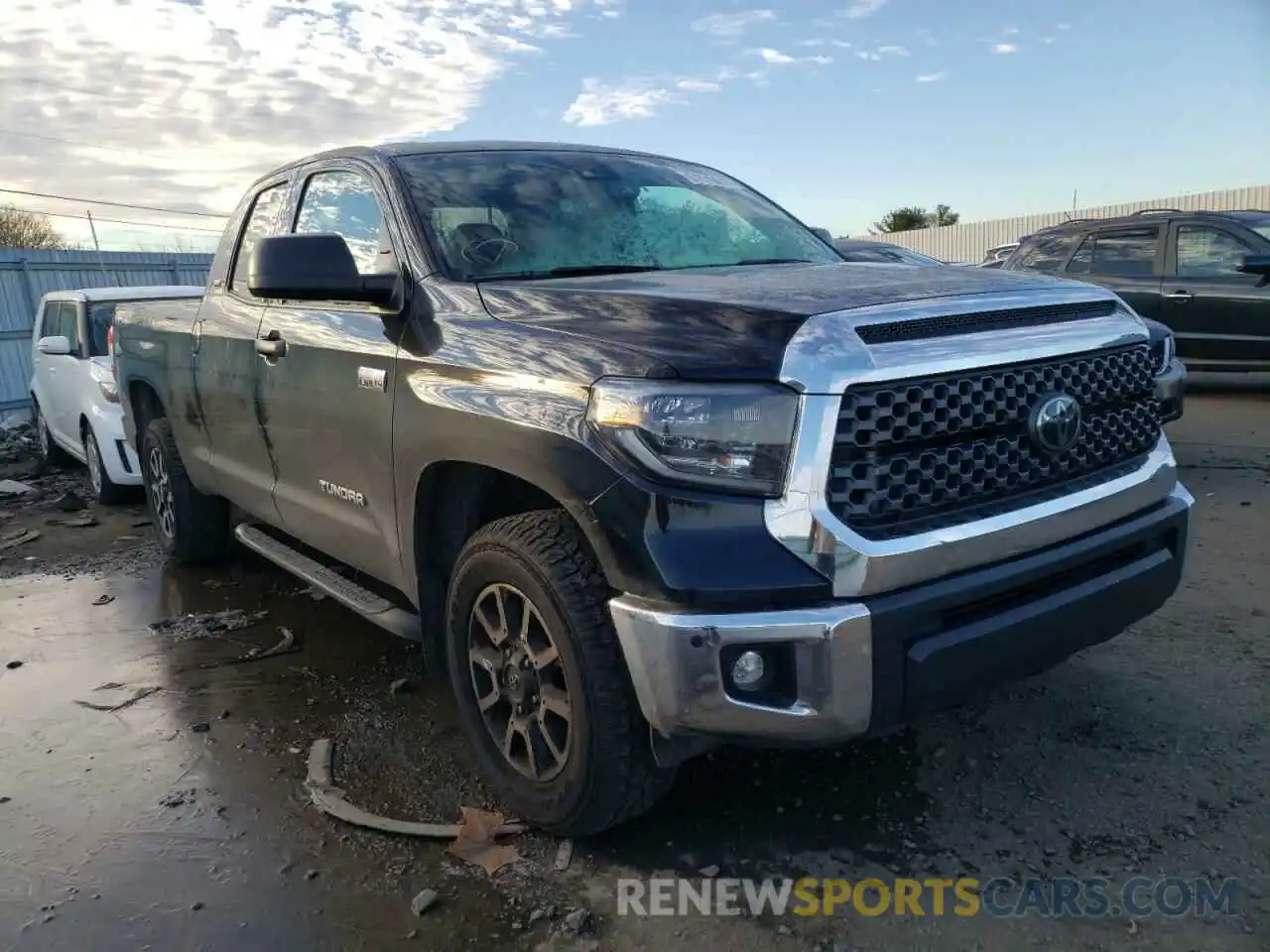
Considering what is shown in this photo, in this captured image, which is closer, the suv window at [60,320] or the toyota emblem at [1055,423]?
the toyota emblem at [1055,423]

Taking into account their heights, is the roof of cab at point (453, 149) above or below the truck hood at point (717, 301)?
above

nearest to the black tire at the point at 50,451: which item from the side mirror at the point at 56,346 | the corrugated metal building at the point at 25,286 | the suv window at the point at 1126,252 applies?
the side mirror at the point at 56,346

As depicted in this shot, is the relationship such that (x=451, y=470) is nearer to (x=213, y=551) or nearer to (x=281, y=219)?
(x=281, y=219)

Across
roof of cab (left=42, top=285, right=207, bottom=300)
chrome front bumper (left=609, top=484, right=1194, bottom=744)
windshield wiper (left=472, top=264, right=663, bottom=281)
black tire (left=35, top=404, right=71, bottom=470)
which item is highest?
roof of cab (left=42, top=285, right=207, bottom=300)

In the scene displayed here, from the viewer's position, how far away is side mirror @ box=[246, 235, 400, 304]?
9.93 feet

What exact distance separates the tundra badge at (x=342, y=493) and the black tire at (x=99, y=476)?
4.79m

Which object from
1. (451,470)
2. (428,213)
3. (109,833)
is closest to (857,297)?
(451,470)

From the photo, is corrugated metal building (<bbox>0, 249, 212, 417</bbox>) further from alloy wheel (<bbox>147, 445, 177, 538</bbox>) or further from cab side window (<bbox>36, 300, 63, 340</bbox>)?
alloy wheel (<bbox>147, 445, 177, 538</bbox>)

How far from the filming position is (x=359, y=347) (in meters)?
3.29

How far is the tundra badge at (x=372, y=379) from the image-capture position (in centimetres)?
313

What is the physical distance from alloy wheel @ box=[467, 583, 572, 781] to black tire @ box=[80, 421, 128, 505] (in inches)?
229

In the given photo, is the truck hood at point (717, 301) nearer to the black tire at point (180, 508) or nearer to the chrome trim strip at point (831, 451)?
the chrome trim strip at point (831, 451)

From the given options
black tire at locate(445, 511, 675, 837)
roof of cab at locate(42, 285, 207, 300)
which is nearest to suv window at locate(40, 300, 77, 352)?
roof of cab at locate(42, 285, 207, 300)

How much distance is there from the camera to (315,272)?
303 cm
